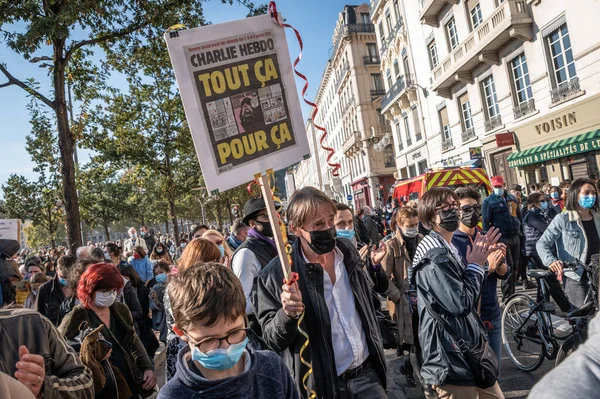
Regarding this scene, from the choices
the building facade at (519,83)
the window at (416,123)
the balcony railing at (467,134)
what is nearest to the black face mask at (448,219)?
the building facade at (519,83)

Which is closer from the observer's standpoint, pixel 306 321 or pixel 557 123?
pixel 306 321

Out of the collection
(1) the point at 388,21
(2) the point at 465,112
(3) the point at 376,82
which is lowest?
(2) the point at 465,112

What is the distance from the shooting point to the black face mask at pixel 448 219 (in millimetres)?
3061

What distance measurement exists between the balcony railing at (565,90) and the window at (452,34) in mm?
7445

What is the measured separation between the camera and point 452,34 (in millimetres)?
22094

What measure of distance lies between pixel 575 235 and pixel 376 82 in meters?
39.8

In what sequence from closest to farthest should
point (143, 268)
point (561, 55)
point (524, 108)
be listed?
point (143, 268) → point (561, 55) → point (524, 108)

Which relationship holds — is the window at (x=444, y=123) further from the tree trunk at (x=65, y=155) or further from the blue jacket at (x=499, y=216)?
the tree trunk at (x=65, y=155)

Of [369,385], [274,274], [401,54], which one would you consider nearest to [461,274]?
[369,385]

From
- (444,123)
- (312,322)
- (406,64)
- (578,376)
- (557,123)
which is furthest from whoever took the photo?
(406,64)

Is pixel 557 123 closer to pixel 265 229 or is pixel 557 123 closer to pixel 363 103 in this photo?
pixel 265 229

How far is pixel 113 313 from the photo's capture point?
3.46m

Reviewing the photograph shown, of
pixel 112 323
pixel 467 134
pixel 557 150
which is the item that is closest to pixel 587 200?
pixel 112 323

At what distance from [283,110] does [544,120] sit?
1674cm
